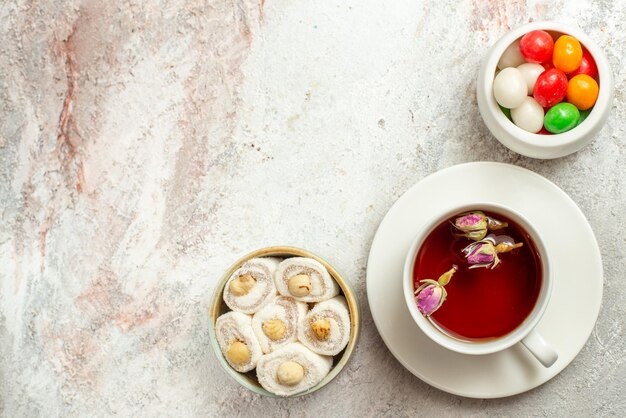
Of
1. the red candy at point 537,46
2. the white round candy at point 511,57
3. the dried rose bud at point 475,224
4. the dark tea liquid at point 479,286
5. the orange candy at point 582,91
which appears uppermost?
the red candy at point 537,46

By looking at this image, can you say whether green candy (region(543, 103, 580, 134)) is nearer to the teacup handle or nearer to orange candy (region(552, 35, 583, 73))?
orange candy (region(552, 35, 583, 73))

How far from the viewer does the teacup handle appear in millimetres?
917

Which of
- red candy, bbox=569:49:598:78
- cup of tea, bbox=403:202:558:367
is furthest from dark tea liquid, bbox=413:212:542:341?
red candy, bbox=569:49:598:78

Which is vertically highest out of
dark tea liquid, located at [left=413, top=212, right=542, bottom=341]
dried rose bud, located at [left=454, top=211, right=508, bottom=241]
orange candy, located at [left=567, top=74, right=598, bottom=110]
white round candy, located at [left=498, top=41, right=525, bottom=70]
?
white round candy, located at [left=498, top=41, right=525, bottom=70]

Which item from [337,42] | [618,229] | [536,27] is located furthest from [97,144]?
[618,229]

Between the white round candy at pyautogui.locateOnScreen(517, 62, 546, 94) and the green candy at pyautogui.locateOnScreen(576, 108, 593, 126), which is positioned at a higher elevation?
the white round candy at pyautogui.locateOnScreen(517, 62, 546, 94)

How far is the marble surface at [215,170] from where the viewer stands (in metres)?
1.11

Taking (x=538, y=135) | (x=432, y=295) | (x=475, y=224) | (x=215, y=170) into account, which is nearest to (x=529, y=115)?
(x=538, y=135)

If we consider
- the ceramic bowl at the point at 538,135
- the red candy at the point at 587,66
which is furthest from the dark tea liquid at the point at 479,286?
the red candy at the point at 587,66

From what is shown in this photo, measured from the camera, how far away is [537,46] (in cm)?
98

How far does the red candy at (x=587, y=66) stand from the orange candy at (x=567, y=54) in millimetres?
12

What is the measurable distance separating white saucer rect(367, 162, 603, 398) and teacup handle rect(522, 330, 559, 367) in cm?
8

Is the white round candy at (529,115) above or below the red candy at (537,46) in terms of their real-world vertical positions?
below

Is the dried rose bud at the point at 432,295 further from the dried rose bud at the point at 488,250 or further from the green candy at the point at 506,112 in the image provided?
the green candy at the point at 506,112
